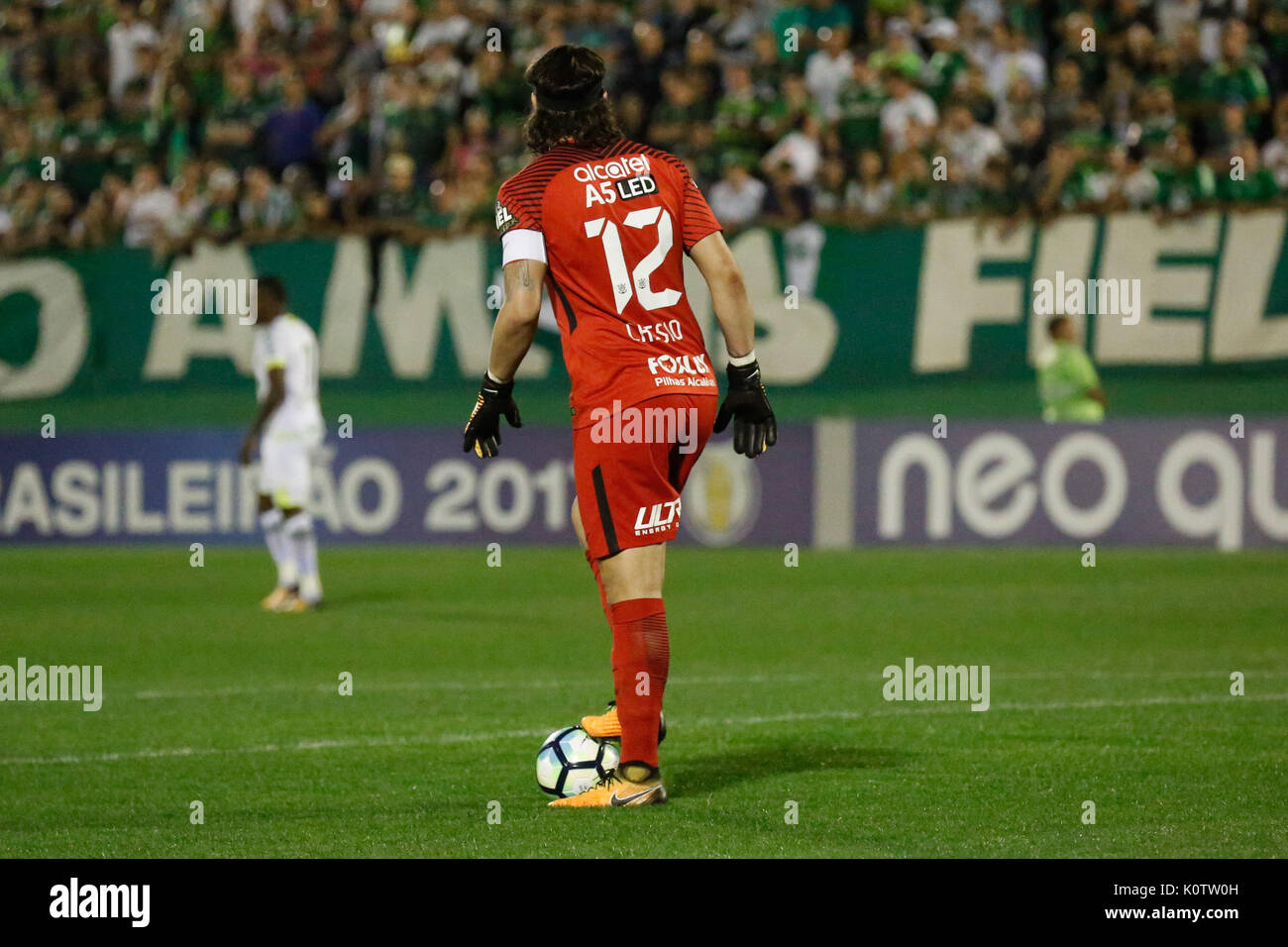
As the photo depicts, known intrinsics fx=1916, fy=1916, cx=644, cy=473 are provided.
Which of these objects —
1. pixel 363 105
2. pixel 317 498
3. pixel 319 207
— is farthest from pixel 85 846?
pixel 363 105

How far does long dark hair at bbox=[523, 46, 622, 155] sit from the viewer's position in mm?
6051

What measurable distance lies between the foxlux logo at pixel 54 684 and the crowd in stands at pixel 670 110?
9192 mm

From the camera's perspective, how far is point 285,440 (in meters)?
13.3

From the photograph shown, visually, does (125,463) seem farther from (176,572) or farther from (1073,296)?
(1073,296)

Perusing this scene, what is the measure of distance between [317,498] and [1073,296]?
23.4 feet

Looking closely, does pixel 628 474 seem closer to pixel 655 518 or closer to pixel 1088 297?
pixel 655 518

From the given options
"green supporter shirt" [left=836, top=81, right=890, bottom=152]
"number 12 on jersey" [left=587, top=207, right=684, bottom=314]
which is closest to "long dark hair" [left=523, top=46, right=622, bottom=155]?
"number 12 on jersey" [left=587, top=207, right=684, bottom=314]

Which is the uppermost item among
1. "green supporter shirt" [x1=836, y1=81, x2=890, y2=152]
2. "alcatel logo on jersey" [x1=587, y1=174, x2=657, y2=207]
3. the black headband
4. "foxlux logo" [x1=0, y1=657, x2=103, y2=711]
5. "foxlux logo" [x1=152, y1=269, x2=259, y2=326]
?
"green supporter shirt" [x1=836, y1=81, x2=890, y2=152]

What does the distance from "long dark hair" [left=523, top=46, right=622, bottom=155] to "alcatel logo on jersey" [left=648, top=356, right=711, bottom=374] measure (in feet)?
2.38

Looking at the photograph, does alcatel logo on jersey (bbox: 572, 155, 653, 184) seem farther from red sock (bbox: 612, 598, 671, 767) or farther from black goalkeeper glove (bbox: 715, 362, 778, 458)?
red sock (bbox: 612, 598, 671, 767)

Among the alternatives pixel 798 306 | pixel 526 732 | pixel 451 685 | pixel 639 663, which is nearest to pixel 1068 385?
pixel 798 306

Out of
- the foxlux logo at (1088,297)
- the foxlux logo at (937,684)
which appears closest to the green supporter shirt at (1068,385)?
the foxlux logo at (1088,297)

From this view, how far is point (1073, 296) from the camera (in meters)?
17.0

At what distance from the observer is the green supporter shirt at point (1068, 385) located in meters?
16.4
